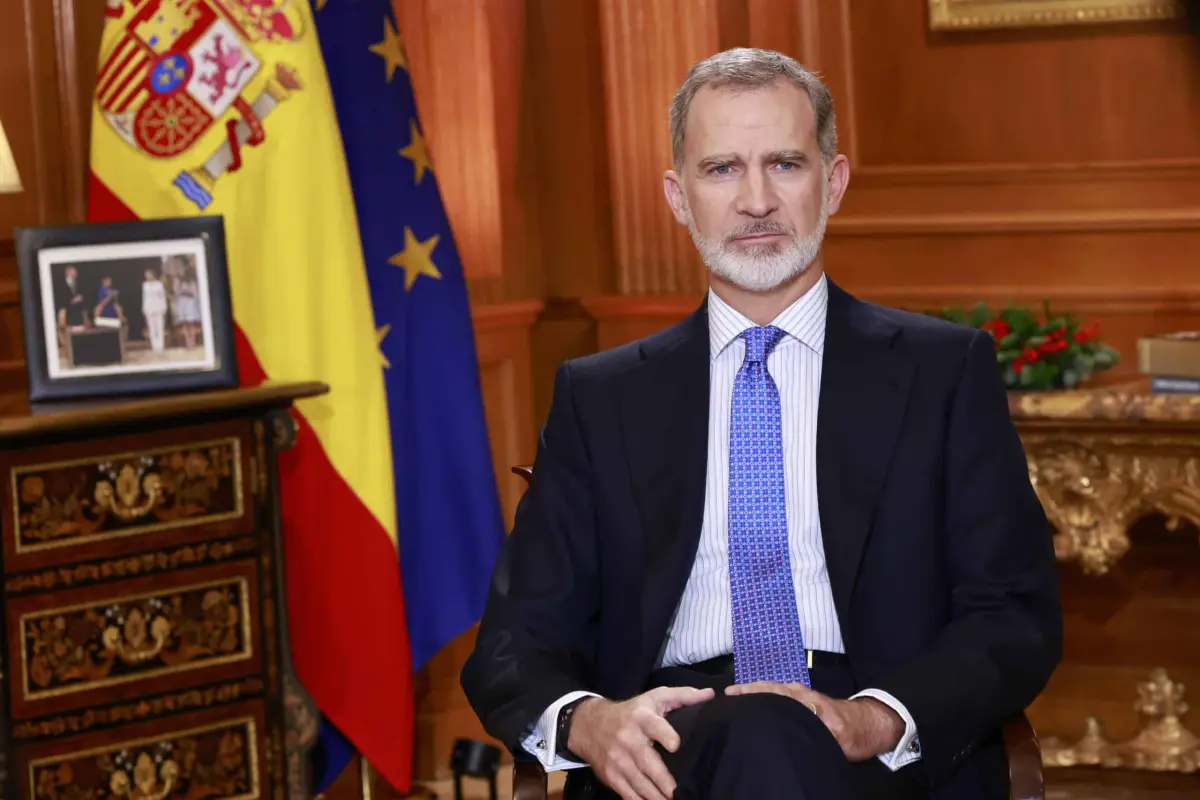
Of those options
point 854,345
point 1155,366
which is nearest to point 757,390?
point 854,345

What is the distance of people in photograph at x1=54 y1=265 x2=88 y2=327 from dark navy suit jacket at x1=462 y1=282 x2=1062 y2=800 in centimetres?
126

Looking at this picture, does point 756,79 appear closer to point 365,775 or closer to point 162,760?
point 162,760

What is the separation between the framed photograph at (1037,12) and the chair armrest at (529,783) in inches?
109

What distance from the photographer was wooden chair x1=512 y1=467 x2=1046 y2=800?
5.82 ft

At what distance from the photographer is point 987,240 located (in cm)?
415

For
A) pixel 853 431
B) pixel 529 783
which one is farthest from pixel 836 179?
pixel 529 783

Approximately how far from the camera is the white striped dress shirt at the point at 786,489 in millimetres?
2109

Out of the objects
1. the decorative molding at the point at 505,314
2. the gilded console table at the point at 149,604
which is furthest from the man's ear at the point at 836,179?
the decorative molding at the point at 505,314

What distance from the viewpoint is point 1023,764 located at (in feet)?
5.92

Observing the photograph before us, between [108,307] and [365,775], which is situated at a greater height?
[108,307]

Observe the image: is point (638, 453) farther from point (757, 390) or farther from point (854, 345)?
point (854, 345)

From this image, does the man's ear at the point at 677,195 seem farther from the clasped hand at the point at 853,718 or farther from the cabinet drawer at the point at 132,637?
the cabinet drawer at the point at 132,637

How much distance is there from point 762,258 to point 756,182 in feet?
0.32

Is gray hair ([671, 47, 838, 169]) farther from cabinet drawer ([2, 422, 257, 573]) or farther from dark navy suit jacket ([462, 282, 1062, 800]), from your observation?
cabinet drawer ([2, 422, 257, 573])
